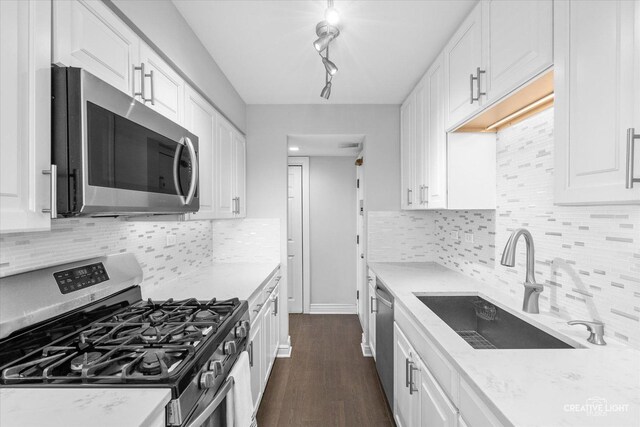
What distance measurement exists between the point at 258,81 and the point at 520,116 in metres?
1.89

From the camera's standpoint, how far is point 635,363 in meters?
1.01

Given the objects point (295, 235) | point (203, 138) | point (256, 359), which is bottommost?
point (256, 359)

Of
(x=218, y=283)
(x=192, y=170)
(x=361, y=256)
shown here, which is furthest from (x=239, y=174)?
(x=361, y=256)

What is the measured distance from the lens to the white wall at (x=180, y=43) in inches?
54.8

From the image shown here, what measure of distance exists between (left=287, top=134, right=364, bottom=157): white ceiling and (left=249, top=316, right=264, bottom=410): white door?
1.90 metres

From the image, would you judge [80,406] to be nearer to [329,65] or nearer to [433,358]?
[433,358]

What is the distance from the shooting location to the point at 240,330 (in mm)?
1559

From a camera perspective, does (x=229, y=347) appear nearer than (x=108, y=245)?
Yes

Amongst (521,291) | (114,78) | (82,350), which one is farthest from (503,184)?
(82,350)

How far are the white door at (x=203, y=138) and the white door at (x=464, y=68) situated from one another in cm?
151

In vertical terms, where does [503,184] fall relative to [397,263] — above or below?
above

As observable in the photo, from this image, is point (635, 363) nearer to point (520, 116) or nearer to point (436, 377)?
point (436, 377)

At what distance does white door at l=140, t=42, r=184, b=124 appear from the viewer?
4.61 feet

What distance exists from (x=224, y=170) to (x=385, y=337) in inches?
66.4
